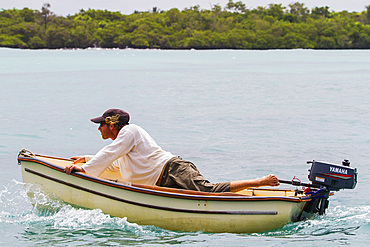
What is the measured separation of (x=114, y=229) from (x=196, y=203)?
39.6 inches

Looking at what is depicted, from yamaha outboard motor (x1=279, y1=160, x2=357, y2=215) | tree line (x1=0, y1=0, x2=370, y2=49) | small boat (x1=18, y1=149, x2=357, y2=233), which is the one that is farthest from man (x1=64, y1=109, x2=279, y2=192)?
tree line (x1=0, y1=0, x2=370, y2=49)

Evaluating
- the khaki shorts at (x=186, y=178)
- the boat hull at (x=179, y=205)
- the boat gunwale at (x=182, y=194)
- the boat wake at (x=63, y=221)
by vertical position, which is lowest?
the boat wake at (x=63, y=221)

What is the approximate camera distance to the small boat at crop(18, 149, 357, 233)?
5633 mm

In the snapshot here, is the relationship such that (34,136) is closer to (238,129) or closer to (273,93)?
(238,129)

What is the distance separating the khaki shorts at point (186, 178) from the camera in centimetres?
587

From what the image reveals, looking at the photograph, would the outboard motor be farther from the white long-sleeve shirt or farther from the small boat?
the white long-sleeve shirt

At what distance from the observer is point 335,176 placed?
19.0ft

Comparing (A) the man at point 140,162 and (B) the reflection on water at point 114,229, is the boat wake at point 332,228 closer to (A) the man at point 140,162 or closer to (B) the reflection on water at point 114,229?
(B) the reflection on water at point 114,229

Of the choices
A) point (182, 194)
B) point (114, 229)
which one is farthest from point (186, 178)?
point (114, 229)

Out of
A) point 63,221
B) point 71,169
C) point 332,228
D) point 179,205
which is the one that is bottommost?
point 63,221

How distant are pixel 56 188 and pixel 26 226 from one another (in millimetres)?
666

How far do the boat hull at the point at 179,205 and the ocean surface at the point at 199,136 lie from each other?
107 millimetres

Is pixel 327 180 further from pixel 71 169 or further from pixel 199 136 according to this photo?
pixel 199 136

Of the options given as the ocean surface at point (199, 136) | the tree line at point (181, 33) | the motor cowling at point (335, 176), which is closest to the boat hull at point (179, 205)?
the ocean surface at point (199, 136)
